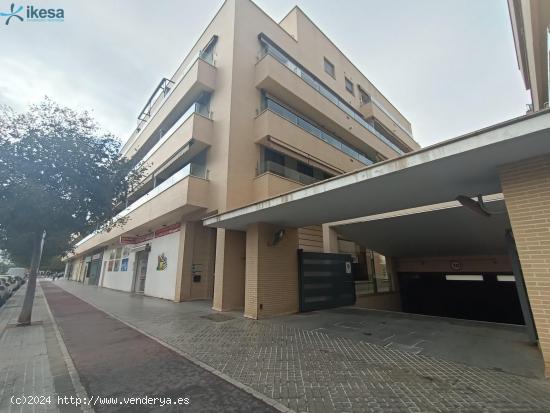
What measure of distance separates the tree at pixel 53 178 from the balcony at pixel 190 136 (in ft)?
11.3

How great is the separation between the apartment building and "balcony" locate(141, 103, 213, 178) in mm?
57

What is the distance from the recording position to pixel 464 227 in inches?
393

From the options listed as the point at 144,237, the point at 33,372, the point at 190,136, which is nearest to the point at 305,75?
the point at 190,136

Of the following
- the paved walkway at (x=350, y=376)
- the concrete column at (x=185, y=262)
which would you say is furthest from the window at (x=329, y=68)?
the paved walkway at (x=350, y=376)

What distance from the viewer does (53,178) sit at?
328 inches

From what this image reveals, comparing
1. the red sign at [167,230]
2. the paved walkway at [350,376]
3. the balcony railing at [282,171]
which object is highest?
the balcony railing at [282,171]

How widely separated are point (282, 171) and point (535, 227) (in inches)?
389

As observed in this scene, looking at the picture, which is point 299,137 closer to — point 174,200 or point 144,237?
point 174,200

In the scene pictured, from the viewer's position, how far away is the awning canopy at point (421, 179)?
3.71 m

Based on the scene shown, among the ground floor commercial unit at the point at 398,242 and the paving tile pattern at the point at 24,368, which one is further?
the ground floor commercial unit at the point at 398,242

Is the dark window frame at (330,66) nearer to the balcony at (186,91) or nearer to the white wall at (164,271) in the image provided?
the balcony at (186,91)

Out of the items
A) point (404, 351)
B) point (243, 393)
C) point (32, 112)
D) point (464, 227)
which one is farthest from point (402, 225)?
point (32, 112)

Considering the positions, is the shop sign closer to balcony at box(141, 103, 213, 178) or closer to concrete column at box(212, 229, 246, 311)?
balcony at box(141, 103, 213, 178)

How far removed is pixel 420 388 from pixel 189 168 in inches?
448
